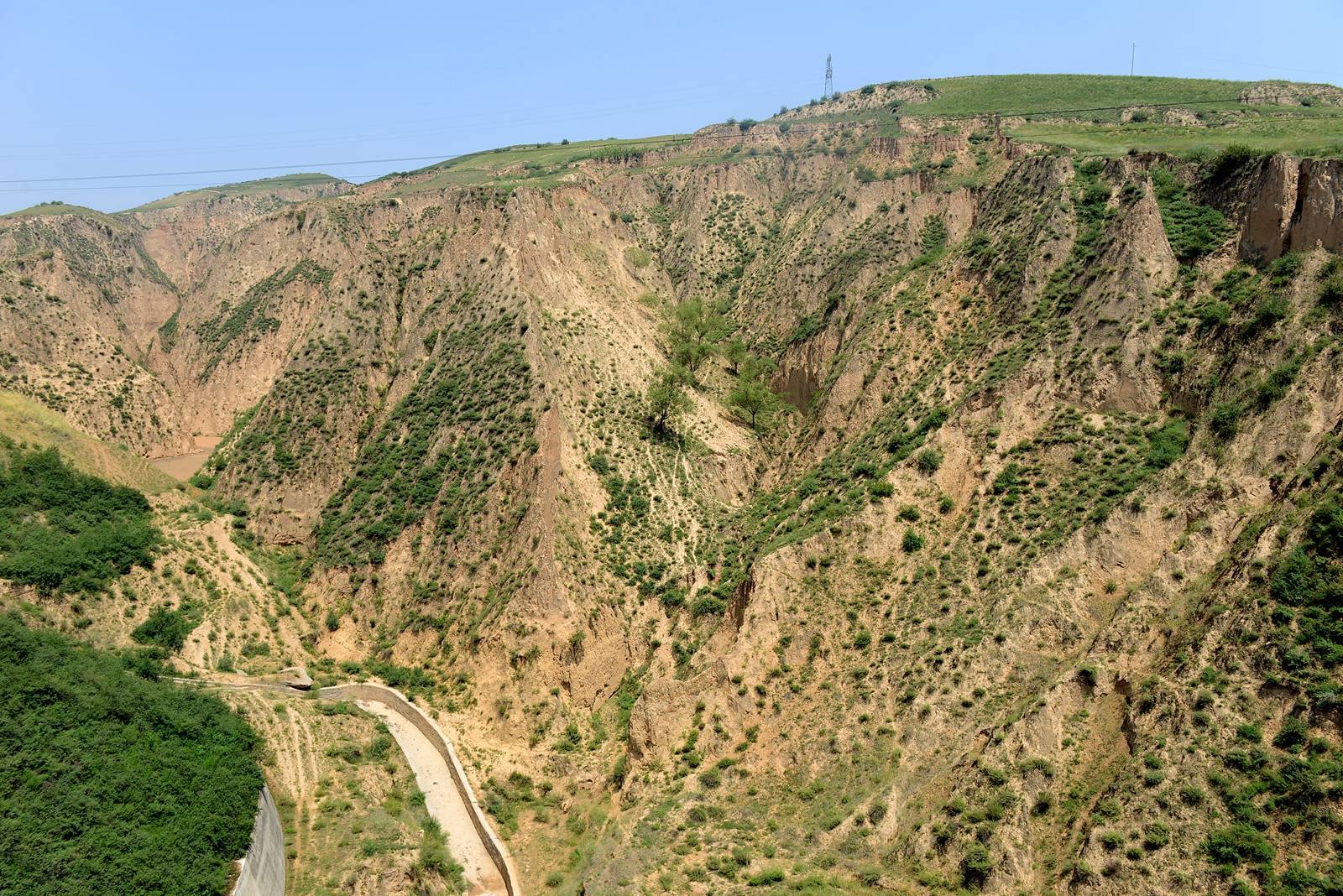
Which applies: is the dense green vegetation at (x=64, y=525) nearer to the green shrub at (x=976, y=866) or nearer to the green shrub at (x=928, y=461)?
the green shrub at (x=928, y=461)

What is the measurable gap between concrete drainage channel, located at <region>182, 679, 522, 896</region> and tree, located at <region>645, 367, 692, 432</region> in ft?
71.8

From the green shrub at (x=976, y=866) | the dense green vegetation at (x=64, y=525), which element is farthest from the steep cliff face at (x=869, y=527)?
the dense green vegetation at (x=64, y=525)

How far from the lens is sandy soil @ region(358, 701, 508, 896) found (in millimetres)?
30281

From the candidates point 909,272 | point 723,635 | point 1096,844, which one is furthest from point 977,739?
point 909,272

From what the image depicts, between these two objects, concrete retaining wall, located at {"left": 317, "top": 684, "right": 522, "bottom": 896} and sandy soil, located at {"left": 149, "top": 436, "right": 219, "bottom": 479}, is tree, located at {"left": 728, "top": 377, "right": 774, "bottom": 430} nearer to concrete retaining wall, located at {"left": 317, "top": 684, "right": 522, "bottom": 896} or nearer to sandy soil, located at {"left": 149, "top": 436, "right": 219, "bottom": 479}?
concrete retaining wall, located at {"left": 317, "top": 684, "right": 522, "bottom": 896}

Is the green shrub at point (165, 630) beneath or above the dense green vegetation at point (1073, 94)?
beneath

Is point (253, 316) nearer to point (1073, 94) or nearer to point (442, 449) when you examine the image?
point (442, 449)

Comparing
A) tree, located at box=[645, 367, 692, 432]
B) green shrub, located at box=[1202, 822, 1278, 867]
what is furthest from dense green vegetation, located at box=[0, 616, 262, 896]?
tree, located at box=[645, 367, 692, 432]

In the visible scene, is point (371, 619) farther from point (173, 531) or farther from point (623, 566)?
point (623, 566)

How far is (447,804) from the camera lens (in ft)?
110

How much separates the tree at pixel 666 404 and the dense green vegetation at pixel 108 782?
93.9ft

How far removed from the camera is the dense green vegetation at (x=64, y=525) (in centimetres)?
3573

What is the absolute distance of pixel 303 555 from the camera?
5006 centimetres

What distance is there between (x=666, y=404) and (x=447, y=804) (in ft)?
85.8
